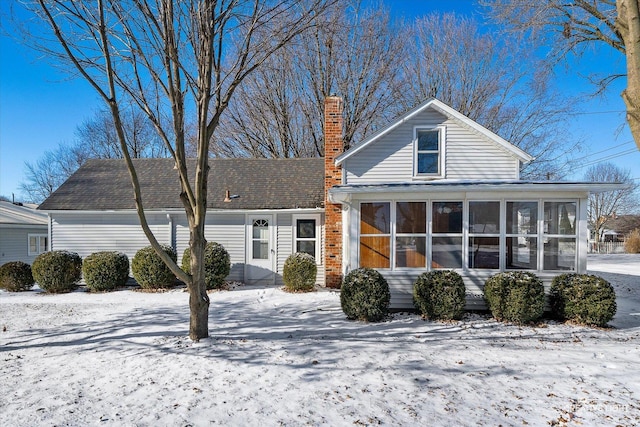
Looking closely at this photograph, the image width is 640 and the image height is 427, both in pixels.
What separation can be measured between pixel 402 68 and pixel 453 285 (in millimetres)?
15940

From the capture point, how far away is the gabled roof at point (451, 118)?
9250 millimetres

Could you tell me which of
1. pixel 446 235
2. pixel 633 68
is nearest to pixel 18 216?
pixel 446 235

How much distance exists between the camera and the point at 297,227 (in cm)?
1118

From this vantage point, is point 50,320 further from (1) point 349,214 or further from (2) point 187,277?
(1) point 349,214

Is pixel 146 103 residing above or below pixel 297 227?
above

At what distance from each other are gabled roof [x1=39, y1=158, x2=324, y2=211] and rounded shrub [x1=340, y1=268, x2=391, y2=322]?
436 cm

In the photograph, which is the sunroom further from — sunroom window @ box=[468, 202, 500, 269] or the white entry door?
the white entry door

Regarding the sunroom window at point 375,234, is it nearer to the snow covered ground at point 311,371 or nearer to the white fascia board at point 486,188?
the white fascia board at point 486,188

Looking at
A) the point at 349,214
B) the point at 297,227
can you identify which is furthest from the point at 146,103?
the point at 297,227

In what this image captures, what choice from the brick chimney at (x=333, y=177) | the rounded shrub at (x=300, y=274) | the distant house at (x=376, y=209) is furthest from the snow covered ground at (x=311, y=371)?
the brick chimney at (x=333, y=177)

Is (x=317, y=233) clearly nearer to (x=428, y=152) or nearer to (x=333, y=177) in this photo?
(x=333, y=177)

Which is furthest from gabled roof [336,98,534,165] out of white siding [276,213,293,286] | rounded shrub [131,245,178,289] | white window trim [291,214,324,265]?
rounded shrub [131,245,178,289]

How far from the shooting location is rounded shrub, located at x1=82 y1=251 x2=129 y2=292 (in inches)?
393

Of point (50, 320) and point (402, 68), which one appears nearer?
point (50, 320)
